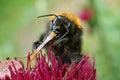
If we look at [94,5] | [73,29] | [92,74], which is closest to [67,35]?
[73,29]

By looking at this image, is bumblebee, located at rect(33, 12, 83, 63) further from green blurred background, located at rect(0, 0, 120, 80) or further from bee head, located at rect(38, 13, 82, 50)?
green blurred background, located at rect(0, 0, 120, 80)

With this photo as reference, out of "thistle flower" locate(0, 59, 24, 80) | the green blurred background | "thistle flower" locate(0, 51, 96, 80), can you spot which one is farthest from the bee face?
the green blurred background

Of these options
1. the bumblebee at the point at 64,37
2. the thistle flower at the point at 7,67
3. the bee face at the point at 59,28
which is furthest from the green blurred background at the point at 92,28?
the thistle flower at the point at 7,67

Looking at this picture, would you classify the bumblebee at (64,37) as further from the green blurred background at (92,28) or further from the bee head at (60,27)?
the green blurred background at (92,28)

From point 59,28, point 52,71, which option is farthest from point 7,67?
point 59,28

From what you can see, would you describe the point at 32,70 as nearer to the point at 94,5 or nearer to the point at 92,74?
the point at 92,74
